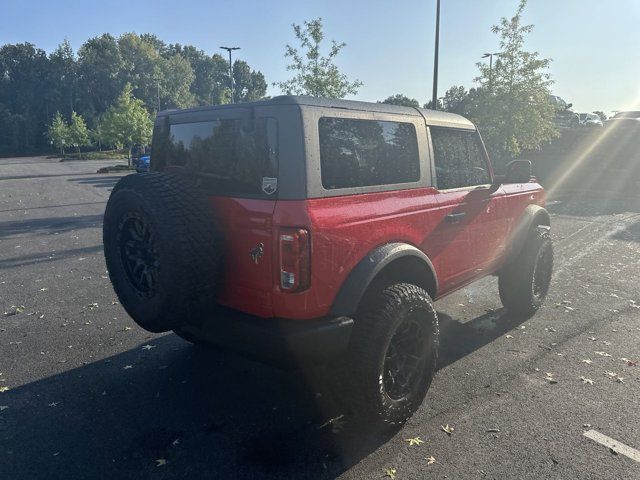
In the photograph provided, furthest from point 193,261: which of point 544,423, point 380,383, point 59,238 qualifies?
point 59,238

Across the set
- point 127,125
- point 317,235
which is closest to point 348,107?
point 317,235

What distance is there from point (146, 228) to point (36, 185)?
2220 cm

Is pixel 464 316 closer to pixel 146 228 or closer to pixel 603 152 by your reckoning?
pixel 146 228

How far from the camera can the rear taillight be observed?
255 cm

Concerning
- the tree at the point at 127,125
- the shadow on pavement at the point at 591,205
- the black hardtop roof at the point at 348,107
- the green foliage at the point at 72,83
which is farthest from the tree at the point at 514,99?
the green foliage at the point at 72,83

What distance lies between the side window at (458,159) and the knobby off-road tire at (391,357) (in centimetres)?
116

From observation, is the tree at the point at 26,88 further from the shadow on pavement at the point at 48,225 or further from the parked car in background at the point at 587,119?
the parked car in background at the point at 587,119

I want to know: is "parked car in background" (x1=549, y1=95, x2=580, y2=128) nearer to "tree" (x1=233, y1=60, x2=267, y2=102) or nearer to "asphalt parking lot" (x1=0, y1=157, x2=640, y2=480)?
"asphalt parking lot" (x1=0, y1=157, x2=640, y2=480)

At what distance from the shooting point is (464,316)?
527 centimetres

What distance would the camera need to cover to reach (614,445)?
2.93 m

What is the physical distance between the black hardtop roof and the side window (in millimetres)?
94

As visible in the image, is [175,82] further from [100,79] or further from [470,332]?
[470,332]

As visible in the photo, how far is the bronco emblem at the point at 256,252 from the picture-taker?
8.78 ft

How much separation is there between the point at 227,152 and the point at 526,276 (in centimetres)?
357
